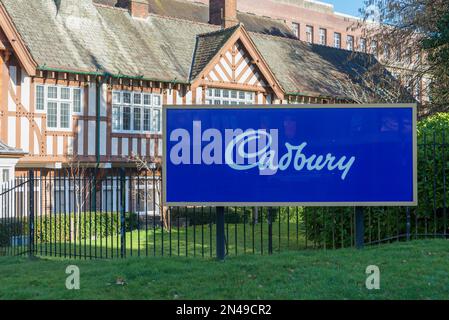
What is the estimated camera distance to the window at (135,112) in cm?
2495

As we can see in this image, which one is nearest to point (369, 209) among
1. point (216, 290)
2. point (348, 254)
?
point (348, 254)

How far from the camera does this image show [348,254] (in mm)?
9500

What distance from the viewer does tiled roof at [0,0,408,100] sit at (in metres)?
23.7

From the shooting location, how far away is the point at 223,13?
3269cm

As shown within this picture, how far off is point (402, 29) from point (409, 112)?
17.9m

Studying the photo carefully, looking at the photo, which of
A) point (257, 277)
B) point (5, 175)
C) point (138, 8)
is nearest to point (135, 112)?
point (138, 8)

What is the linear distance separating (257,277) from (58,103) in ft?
55.2

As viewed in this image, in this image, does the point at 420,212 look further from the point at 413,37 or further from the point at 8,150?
the point at 413,37

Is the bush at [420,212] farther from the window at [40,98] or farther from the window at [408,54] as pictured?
the window at [408,54]

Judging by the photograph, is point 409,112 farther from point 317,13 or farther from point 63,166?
point 317,13

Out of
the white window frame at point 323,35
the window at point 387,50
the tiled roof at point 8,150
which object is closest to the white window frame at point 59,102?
Result: the tiled roof at point 8,150

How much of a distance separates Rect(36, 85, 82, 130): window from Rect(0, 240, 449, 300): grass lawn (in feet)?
45.8

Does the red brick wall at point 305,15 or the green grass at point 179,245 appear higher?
the red brick wall at point 305,15

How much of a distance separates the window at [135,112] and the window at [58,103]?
160 cm
